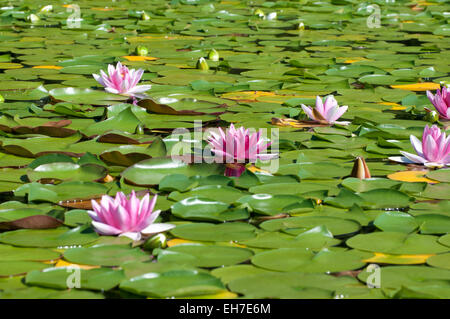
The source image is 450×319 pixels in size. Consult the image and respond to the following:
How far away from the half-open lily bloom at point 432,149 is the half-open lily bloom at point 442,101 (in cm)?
73

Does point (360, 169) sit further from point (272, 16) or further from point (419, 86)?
point (272, 16)

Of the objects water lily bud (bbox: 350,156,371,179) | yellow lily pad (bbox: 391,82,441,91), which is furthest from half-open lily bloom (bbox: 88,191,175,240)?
yellow lily pad (bbox: 391,82,441,91)

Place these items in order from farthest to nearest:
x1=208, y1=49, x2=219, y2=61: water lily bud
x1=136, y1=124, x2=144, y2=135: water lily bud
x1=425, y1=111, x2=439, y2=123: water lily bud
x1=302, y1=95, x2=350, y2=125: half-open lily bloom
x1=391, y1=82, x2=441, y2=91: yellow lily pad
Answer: x1=208, y1=49, x2=219, y2=61: water lily bud
x1=391, y1=82, x2=441, y2=91: yellow lily pad
x1=425, y1=111, x2=439, y2=123: water lily bud
x1=302, y1=95, x2=350, y2=125: half-open lily bloom
x1=136, y1=124, x2=144, y2=135: water lily bud

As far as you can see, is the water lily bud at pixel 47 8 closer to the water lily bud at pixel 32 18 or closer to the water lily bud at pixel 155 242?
the water lily bud at pixel 32 18

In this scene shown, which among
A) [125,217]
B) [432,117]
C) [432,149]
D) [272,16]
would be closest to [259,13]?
[272,16]

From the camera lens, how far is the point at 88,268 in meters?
2.27

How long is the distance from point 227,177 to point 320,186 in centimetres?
35

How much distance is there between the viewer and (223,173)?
10.1 feet

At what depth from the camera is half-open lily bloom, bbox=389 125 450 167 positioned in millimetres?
3201

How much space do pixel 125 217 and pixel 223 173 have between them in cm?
71

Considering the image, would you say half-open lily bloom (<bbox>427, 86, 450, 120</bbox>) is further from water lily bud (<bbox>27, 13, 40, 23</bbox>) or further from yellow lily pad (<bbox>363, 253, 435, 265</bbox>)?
water lily bud (<bbox>27, 13, 40, 23</bbox>)

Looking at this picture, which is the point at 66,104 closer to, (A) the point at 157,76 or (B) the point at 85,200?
(A) the point at 157,76
